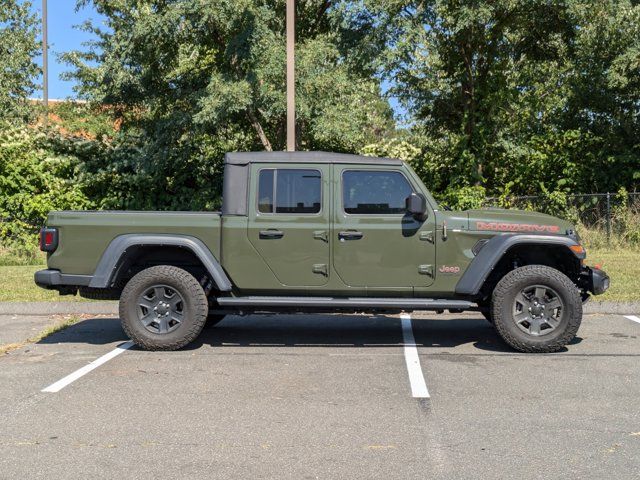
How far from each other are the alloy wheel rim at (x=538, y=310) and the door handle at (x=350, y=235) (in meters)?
1.64

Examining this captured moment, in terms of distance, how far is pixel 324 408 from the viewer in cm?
559

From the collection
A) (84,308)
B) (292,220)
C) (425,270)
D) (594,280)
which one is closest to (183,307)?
(292,220)

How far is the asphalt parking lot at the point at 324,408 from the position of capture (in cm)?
439

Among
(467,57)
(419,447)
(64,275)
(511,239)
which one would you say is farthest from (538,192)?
(419,447)

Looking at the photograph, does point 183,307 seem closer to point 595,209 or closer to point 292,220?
point 292,220

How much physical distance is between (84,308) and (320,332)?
11.2ft

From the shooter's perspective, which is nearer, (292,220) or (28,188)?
(292,220)

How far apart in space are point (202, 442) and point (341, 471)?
995 millimetres

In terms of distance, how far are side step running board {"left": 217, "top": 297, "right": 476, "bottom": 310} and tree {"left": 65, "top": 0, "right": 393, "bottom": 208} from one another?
8781mm

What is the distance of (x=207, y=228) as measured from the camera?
7590 mm

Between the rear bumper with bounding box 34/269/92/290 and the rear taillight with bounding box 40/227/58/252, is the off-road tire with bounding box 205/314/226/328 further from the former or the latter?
the rear taillight with bounding box 40/227/58/252

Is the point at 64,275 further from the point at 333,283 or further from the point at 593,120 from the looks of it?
the point at 593,120

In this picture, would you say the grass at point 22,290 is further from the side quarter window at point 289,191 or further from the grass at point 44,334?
the side quarter window at point 289,191

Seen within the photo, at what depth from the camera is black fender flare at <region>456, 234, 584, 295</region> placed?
7.32 meters
